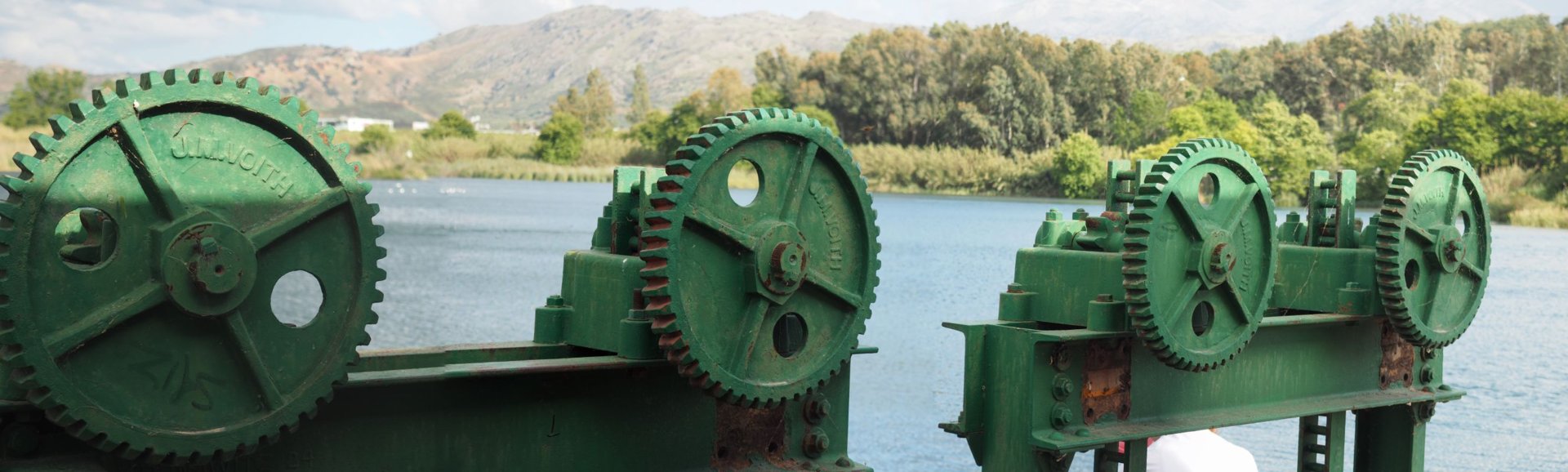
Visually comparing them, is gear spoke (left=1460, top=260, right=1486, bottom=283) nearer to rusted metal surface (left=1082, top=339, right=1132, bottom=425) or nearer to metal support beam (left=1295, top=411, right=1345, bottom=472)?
metal support beam (left=1295, top=411, right=1345, bottom=472)

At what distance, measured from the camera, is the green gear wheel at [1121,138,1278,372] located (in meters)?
6.70

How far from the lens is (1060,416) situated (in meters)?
6.95

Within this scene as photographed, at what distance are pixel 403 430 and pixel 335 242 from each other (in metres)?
0.73

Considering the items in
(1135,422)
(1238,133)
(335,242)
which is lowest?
(1135,422)

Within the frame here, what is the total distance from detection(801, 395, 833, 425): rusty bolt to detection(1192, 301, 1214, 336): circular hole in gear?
2.10m

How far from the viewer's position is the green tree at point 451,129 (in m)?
100

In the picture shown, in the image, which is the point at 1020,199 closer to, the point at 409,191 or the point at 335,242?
the point at 409,191

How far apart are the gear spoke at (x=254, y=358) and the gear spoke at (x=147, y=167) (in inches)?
13.3

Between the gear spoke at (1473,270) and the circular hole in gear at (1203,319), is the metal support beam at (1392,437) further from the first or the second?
the circular hole in gear at (1203,319)

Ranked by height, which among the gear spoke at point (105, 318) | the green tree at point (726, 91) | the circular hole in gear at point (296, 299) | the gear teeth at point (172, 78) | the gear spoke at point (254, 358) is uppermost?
the green tree at point (726, 91)

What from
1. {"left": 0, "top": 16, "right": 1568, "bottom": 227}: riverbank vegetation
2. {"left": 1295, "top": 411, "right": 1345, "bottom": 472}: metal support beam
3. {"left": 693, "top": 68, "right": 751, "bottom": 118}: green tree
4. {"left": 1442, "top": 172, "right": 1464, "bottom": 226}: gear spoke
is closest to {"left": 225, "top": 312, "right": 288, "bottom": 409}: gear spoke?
{"left": 1295, "top": 411, "right": 1345, "bottom": 472}: metal support beam

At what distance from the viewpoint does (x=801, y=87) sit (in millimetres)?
88688

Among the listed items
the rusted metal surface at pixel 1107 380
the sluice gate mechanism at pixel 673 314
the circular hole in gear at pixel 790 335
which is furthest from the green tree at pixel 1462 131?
the circular hole in gear at pixel 790 335

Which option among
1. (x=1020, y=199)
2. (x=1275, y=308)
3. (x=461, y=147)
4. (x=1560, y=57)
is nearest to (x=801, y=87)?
(x=461, y=147)
